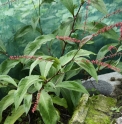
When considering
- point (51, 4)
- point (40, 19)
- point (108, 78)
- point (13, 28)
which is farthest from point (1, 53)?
point (108, 78)

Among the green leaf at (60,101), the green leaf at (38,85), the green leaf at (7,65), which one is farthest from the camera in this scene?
the green leaf at (7,65)

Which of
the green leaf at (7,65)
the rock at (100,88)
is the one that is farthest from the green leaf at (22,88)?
the rock at (100,88)

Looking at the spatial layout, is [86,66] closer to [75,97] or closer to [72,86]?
[72,86]

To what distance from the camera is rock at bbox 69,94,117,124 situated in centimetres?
193

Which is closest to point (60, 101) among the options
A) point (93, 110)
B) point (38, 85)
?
point (93, 110)

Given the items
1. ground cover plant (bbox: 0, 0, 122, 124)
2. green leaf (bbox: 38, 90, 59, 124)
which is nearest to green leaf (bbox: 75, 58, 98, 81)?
ground cover plant (bbox: 0, 0, 122, 124)

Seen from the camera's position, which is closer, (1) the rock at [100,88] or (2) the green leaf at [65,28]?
(2) the green leaf at [65,28]

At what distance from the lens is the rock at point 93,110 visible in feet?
6.32

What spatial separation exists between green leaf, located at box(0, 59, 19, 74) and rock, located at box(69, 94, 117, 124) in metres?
0.55

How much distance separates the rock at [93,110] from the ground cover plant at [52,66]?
8 cm

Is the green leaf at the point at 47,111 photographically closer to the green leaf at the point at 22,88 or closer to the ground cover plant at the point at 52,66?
the ground cover plant at the point at 52,66

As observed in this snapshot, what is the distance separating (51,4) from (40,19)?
0.49 feet

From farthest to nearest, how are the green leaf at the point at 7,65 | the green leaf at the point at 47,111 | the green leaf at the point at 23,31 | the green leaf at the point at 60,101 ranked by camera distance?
the green leaf at the point at 23,31, the green leaf at the point at 7,65, the green leaf at the point at 60,101, the green leaf at the point at 47,111

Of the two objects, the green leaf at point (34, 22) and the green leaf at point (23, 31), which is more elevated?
the green leaf at point (34, 22)
